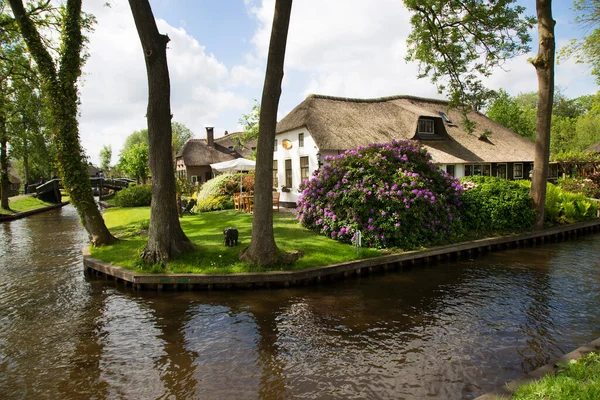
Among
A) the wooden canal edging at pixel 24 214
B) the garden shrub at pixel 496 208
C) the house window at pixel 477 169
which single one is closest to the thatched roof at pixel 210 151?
the wooden canal edging at pixel 24 214

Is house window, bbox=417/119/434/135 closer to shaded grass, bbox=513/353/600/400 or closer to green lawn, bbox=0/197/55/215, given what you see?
shaded grass, bbox=513/353/600/400

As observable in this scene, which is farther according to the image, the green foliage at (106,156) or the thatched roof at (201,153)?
the green foliage at (106,156)

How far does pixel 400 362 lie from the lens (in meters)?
5.51

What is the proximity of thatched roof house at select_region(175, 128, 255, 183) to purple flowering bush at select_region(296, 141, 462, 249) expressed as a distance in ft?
105

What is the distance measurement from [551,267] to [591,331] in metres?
5.00

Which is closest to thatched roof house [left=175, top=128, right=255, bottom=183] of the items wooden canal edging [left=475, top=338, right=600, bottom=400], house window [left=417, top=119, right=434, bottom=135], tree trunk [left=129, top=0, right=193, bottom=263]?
house window [left=417, top=119, right=434, bottom=135]

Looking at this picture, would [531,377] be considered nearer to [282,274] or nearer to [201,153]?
[282,274]

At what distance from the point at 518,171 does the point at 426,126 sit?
341 inches

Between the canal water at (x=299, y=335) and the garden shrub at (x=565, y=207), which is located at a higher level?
the garden shrub at (x=565, y=207)

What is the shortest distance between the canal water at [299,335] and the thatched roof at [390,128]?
12322mm

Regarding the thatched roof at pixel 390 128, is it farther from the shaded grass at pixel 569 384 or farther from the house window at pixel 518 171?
the shaded grass at pixel 569 384

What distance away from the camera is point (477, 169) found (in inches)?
1012

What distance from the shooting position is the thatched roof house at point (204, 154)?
45.2m

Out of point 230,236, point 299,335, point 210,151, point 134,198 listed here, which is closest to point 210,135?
point 210,151
